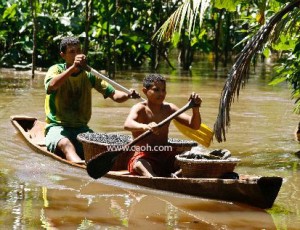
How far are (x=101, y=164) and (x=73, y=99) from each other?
1.50 metres

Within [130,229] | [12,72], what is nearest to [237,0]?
[130,229]

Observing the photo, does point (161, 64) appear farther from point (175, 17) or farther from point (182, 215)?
point (182, 215)

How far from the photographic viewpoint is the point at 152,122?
7137mm

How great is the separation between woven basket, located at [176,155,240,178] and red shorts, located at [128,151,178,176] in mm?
468

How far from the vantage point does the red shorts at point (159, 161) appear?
7258mm

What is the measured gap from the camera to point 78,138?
7.83 m

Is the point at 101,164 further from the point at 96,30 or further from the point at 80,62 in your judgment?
the point at 96,30

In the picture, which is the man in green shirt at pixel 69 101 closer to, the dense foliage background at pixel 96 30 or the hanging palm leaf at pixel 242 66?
the hanging palm leaf at pixel 242 66

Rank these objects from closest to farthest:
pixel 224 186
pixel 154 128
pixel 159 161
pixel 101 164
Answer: pixel 224 186, pixel 154 128, pixel 101 164, pixel 159 161

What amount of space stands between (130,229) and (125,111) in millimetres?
7327

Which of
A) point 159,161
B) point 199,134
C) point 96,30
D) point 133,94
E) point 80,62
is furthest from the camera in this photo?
point 96,30

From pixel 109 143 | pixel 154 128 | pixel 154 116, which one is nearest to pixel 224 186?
pixel 154 128

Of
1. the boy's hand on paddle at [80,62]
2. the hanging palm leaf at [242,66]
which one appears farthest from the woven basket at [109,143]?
the boy's hand on paddle at [80,62]

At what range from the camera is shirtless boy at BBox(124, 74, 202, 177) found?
720 centimetres
